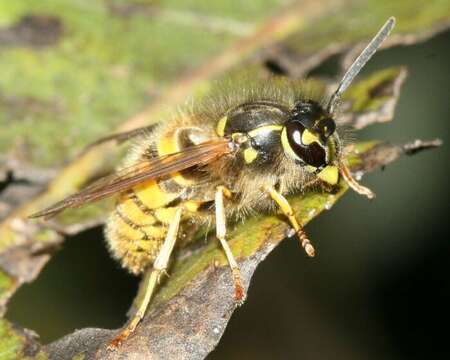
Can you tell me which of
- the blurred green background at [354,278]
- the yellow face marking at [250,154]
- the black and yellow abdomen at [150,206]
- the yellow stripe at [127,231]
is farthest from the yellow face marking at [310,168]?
the yellow stripe at [127,231]

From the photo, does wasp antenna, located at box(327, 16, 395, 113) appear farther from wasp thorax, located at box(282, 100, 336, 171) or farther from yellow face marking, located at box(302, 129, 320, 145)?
yellow face marking, located at box(302, 129, 320, 145)

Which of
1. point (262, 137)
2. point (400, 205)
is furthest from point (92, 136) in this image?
point (400, 205)

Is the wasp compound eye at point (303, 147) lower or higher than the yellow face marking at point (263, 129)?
lower

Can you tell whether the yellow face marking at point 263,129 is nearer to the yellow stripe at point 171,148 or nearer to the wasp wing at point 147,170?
the wasp wing at point 147,170

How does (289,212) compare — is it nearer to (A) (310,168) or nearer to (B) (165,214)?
(A) (310,168)

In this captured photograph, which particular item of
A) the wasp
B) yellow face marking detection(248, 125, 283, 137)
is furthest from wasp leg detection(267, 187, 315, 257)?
yellow face marking detection(248, 125, 283, 137)

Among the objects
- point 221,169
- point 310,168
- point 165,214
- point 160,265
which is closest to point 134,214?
point 165,214
